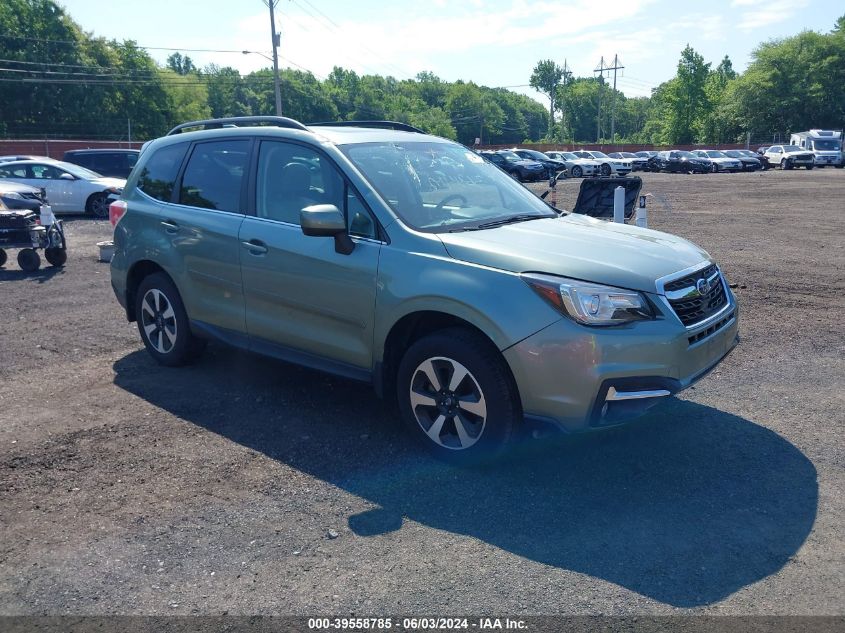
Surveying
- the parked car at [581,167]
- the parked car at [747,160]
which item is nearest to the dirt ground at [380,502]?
the parked car at [581,167]

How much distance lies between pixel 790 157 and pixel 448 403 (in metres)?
55.4

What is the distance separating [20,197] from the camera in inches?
567

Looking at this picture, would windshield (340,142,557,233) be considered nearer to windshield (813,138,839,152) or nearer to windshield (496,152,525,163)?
windshield (496,152,525,163)

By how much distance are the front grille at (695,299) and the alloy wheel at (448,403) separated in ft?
3.87

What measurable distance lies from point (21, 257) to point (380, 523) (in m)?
10.0

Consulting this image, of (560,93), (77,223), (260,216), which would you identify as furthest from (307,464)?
(560,93)

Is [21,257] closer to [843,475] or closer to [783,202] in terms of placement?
[843,475]

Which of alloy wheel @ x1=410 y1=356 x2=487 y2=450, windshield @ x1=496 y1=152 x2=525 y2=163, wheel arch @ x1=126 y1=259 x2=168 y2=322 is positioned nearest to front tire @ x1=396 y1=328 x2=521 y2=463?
alloy wheel @ x1=410 y1=356 x2=487 y2=450

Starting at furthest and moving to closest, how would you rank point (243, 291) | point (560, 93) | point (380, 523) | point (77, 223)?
point (560, 93) < point (77, 223) < point (243, 291) < point (380, 523)

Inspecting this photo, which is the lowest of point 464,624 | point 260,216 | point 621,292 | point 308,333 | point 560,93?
point 464,624

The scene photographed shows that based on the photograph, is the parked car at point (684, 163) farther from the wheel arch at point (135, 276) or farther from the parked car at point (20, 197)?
the wheel arch at point (135, 276)

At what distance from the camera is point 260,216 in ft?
17.4

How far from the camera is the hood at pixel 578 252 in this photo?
13.2 ft

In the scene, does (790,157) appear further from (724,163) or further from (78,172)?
(78,172)
